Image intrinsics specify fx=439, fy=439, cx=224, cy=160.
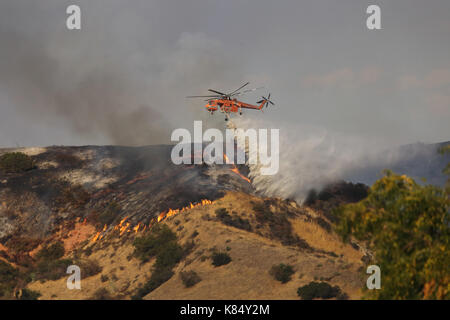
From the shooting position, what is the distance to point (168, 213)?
5009 centimetres

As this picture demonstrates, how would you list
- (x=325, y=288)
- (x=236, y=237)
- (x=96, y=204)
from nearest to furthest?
(x=325, y=288), (x=236, y=237), (x=96, y=204)

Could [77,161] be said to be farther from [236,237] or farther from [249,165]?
[236,237]

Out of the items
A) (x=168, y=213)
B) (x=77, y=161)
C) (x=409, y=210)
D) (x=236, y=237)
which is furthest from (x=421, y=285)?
(x=77, y=161)

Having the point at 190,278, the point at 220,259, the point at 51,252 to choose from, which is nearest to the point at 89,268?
the point at 51,252

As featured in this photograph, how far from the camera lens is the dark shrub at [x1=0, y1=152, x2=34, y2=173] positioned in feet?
226

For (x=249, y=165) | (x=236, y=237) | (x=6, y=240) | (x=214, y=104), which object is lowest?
(x=6, y=240)

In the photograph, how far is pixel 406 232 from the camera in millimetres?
20844

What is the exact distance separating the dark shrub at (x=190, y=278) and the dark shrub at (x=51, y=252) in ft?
73.6

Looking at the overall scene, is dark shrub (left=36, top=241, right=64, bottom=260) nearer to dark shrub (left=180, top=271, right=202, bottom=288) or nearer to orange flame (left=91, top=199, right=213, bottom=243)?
orange flame (left=91, top=199, right=213, bottom=243)

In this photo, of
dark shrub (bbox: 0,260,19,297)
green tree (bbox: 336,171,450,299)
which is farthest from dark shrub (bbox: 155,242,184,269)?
green tree (bbox: 336,171,450,299)

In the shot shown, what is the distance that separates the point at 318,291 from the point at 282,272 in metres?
4.07

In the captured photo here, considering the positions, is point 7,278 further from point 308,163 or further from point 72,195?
point 308,163

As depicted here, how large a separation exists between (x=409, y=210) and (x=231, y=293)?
14.7 meters

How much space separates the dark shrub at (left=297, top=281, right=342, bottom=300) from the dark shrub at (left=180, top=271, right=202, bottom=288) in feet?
26.3
